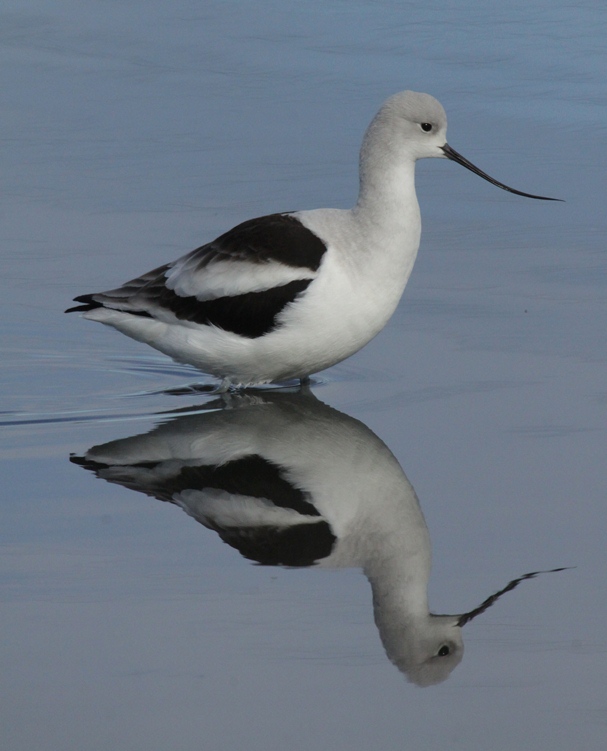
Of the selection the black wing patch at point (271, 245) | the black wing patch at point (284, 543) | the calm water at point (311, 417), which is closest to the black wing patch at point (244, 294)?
the black wing patch at point (271, 245)

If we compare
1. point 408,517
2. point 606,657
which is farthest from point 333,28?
point 606,657

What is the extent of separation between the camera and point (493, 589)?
183 inches

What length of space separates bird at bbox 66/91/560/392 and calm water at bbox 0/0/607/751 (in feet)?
0.69

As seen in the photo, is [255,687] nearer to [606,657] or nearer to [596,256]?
[606,657]

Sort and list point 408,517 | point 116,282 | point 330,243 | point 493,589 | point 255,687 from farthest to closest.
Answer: point 116,282 → point 330,243 → point 408,517 → point 493,589 → point 255,687

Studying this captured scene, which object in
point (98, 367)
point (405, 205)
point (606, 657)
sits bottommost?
point (98, 367)

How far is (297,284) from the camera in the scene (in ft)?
21.1

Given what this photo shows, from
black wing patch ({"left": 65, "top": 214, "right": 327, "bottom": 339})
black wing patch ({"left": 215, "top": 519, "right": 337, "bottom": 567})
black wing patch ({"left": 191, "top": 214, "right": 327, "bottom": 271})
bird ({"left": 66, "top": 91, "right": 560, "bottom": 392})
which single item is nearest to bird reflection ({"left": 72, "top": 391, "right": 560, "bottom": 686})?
black wing patch ({"left": 215, "top": 519, "right": 337, "bottom": 567})

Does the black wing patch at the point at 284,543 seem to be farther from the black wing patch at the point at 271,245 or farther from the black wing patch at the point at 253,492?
the black wing patch at the point at 271,245

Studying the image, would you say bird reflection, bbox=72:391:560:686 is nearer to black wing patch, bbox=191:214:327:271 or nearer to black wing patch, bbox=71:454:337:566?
black wing patch, bbox=71:454:337:566

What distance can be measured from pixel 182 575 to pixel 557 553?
118 cm

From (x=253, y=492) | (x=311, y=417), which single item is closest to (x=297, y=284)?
(x=311, y=417)

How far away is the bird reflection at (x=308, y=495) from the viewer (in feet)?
14.7

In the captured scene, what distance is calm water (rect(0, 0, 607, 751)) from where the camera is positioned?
4.06 m
